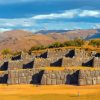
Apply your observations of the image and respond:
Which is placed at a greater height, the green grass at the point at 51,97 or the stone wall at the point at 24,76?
the stone wall at the point at 24,76

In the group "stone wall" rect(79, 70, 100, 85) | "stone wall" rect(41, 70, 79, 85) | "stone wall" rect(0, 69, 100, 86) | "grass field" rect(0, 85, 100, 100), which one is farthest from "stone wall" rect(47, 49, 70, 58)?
"stone wall" rect(79, 70, 100, 85)

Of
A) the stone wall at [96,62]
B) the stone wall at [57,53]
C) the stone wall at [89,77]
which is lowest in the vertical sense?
the stone wall at [89,77]

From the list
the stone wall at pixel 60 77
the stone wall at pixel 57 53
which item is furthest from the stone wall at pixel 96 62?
the stone wall at pixel 57 53

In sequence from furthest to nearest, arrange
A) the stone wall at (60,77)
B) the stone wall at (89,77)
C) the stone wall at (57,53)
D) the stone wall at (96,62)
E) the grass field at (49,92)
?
the stone wall at (57,53)
the stone wall at (96,62)
the stone wall at (60,77)
the stone wall at (89,77)
the grass field at (49,92)

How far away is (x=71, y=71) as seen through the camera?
1677 inches

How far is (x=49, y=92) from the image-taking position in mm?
37562

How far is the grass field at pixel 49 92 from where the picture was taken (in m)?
34.0

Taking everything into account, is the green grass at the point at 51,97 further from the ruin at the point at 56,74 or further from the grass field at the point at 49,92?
the ruin at the point at 56,74

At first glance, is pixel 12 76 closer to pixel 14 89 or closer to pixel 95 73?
pixel 14 89

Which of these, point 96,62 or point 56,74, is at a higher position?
point 96,62

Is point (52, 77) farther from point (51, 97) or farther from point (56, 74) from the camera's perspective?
point (51, 97)

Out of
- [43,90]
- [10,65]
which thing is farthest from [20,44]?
[43,90]

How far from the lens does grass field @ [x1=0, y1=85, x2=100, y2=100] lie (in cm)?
3400

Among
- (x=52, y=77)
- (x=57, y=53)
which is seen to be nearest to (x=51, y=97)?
(x=52, y=77)
